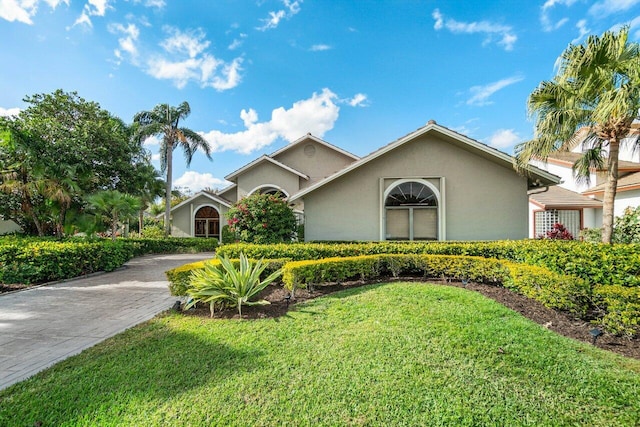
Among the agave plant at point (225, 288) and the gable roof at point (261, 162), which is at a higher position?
the gable roof at point (261, 162)

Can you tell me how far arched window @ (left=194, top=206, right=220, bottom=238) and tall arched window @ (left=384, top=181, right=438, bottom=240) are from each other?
637 inches

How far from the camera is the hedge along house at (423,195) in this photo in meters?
10.8

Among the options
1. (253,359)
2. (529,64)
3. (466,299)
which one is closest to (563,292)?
(466,299)

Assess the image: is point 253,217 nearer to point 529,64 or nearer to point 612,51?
point 612,51

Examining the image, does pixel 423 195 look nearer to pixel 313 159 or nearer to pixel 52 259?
pixel 313 159

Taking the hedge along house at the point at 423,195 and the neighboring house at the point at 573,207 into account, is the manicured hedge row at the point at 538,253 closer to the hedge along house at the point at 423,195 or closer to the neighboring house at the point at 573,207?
the hedge along house at the point at 423,195

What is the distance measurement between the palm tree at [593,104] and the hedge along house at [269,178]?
12386 mm

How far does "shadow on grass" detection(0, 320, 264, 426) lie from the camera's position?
3.00 m

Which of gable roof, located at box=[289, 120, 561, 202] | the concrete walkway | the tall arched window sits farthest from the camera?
the tall arched window

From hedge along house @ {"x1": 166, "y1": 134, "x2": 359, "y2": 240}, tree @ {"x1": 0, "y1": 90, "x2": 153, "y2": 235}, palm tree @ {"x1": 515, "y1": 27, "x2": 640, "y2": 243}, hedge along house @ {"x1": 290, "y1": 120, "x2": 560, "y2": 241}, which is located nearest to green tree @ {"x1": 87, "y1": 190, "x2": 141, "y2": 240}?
tree @ {"x1": 0, "y1": 90, "x2": 153, "y2": 235}

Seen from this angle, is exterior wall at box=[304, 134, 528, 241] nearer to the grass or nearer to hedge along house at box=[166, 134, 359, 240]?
the grass

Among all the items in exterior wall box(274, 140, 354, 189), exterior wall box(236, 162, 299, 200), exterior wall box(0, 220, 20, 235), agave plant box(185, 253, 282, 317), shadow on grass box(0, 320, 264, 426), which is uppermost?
exterior wall box(274, 140, 354, 189)

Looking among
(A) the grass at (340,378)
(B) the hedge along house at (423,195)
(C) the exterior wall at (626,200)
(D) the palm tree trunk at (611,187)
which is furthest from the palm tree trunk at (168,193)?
(C) the exterior wall at (626,200)

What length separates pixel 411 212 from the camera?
37.3 feet
